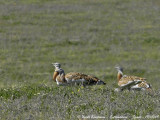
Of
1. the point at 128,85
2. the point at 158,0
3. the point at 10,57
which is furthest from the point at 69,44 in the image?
the point at 158,0

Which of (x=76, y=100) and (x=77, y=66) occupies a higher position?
(x=76, y=100)

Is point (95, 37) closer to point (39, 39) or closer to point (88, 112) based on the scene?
point (39, 39)

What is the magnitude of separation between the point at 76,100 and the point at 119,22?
1113 inches

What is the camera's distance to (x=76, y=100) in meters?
9.03

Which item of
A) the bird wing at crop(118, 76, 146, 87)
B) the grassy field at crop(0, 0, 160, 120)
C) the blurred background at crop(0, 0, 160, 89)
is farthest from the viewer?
the blurred background at crop(0, 0, 160, 89)

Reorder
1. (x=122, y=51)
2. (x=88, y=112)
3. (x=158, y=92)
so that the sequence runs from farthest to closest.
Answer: (x=122, y=51)
(x=158, y=92)
(x=88, y=112)

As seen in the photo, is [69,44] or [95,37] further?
[95,37]

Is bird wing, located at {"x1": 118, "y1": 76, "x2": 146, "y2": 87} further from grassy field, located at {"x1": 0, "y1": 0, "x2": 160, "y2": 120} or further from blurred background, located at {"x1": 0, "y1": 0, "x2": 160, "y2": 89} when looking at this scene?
blurred background, located at {"x1": 0, "y1": 0, "x2": 160, "y2": 89}

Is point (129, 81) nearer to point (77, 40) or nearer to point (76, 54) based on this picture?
point (76, 54)

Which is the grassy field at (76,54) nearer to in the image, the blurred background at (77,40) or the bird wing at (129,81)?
the blurred background at (77,40)

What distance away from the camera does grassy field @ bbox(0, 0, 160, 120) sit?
843 centimetres

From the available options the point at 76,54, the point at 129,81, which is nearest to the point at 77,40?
the point at 76,54

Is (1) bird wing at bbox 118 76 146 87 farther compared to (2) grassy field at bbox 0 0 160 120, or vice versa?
(1) bird wing at bbox 118 76 146 87

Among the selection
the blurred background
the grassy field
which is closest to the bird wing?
the grassy field
